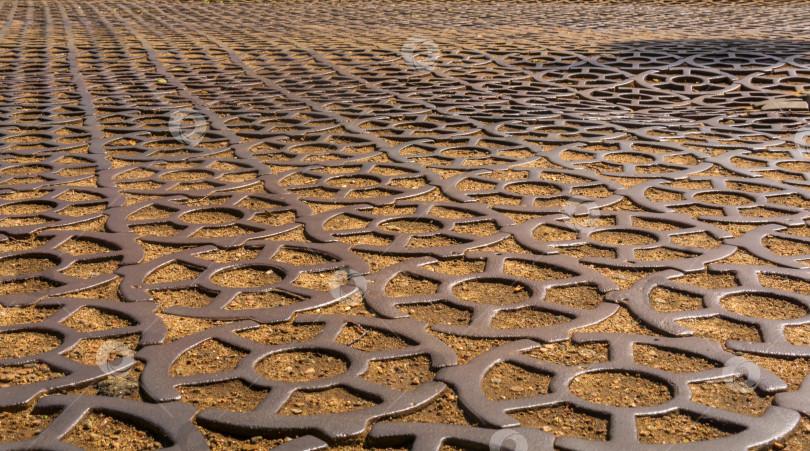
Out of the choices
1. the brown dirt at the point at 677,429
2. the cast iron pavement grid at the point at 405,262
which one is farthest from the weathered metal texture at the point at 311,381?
the brown dirt at the point at 677,429

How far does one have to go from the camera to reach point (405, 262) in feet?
8.04

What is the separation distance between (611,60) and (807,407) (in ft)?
16.7

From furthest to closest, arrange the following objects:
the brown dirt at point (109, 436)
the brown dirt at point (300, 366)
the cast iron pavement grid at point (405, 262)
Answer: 1. the brown dirt at point (300, 366)
2. the cast iron pavement grid at point (405, 262)
3. the brown dirt at point (109, 436)

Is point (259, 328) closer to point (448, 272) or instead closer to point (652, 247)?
point (448, 272)

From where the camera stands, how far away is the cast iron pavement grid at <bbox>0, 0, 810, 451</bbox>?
1.64 meters

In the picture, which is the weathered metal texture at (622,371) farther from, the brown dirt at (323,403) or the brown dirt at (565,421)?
the brown dirt at (323,403)

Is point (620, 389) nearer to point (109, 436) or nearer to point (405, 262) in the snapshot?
point (405, 262)

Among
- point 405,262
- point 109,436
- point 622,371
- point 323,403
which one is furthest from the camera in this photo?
point 405,262

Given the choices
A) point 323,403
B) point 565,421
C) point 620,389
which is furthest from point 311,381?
point 620,389

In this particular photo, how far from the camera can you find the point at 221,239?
2650 mm

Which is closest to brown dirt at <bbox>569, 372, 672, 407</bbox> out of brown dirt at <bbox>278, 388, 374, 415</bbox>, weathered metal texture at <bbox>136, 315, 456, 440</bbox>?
weathered metal texture at <bbox>136, 315, 456, 440</bbox>

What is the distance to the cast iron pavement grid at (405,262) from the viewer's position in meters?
1.64

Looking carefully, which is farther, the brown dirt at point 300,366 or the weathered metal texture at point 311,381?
the brown dirt at point 300,366

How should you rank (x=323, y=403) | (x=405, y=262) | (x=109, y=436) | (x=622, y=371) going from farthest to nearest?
1. (x=405, y=262)
2. (x=622, y=371)
3. (x=323, y=403)
4. (x=109, y=436)
